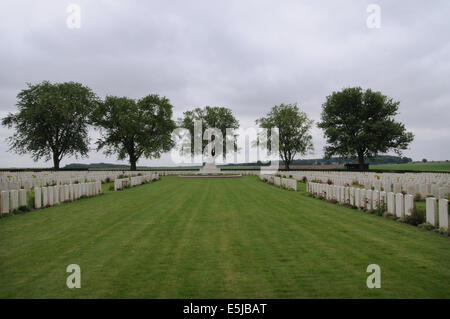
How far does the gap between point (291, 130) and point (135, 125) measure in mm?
27868

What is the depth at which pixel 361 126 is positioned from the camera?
1623 inches

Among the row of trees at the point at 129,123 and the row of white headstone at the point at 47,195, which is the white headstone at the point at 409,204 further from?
the row of trees at the point at 129,123

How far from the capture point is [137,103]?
48344 millimetres

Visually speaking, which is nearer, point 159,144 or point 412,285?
point 412,285

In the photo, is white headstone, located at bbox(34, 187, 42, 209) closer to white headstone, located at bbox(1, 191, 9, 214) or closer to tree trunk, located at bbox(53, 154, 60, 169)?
white headstone, located at bbox(1, 191, 9, 214)

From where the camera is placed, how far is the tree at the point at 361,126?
3975 centimetres

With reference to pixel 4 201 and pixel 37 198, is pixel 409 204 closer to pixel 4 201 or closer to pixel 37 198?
pixel 4 201

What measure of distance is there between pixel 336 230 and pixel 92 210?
8.23 meters

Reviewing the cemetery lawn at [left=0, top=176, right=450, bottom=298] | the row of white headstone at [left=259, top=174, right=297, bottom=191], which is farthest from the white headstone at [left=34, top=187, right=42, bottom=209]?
the row of white headstone at [left=259, top=174, right=297, bottom=191]

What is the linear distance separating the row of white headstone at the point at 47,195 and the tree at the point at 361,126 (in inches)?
1412

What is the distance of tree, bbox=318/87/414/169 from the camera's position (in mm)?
39750

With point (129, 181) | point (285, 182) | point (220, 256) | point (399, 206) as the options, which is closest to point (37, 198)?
point (220, 256)
